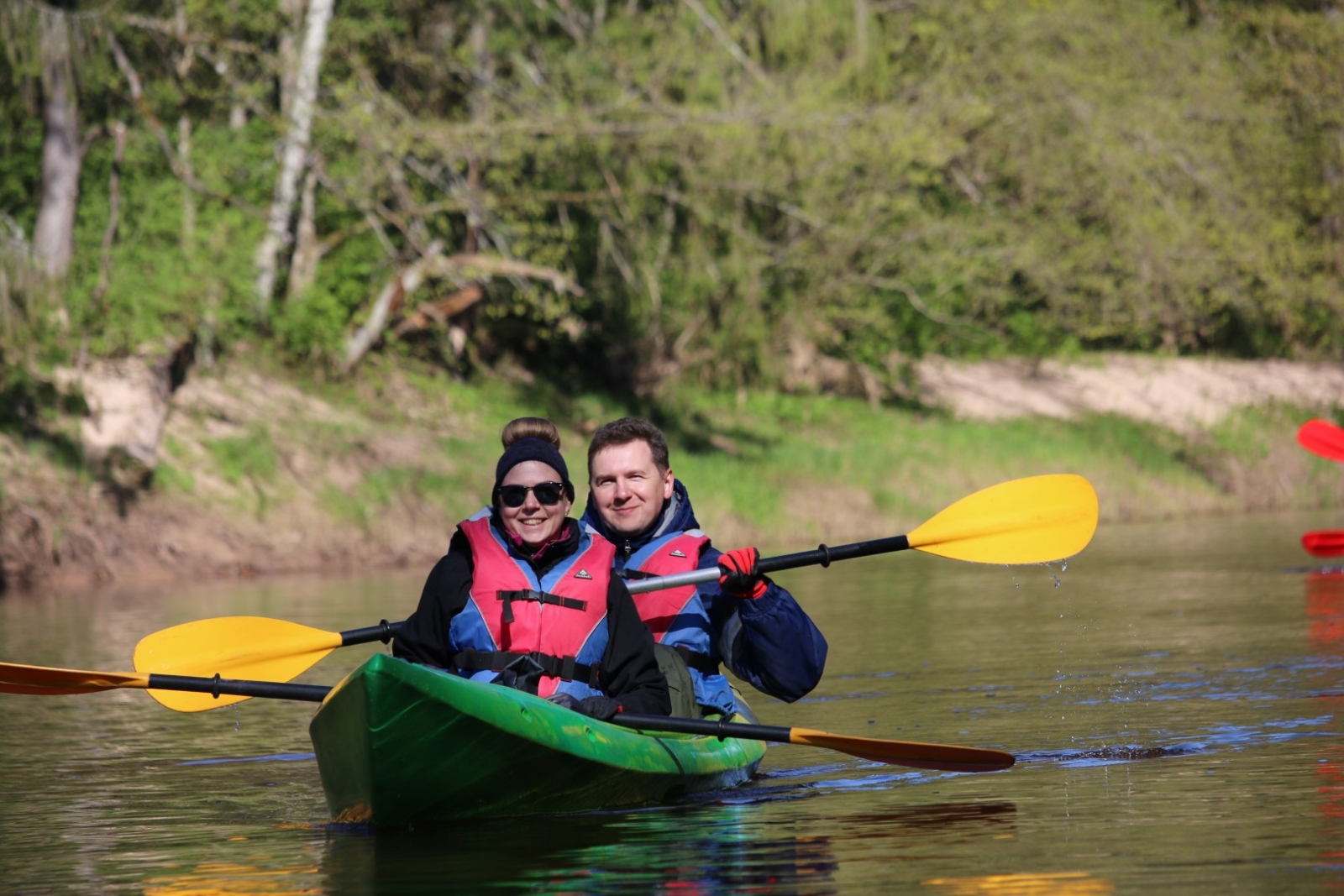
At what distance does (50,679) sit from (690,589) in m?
2.18

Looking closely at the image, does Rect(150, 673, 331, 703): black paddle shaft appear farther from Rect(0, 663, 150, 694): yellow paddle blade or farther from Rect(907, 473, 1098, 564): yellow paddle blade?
Rect(907, 473, 1098, 564): yellow paddle blade

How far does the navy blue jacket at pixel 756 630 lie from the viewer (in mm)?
6047

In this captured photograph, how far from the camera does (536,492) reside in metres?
5.51

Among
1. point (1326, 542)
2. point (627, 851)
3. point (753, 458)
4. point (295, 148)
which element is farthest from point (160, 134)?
point (627, 851)

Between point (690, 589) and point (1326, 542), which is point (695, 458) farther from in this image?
point (690, 589)

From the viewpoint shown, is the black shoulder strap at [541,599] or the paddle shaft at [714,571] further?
the paddle shaft at [714,571]

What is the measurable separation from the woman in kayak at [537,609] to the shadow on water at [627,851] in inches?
15.3

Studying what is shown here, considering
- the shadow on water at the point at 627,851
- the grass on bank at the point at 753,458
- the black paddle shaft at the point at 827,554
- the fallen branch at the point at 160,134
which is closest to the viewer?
the shadow on water at the point at 627,851

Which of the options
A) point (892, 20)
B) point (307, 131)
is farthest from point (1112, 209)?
point (307, 131)

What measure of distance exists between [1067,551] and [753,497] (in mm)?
11961

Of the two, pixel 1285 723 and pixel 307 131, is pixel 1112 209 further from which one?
pixel 1285 723

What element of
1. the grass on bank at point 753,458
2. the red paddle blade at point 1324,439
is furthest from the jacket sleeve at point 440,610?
the grass on bank at point 753,458

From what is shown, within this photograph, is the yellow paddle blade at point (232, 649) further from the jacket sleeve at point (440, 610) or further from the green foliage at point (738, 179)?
the green foliage at point (738, 179)

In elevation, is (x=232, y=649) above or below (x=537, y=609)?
below
